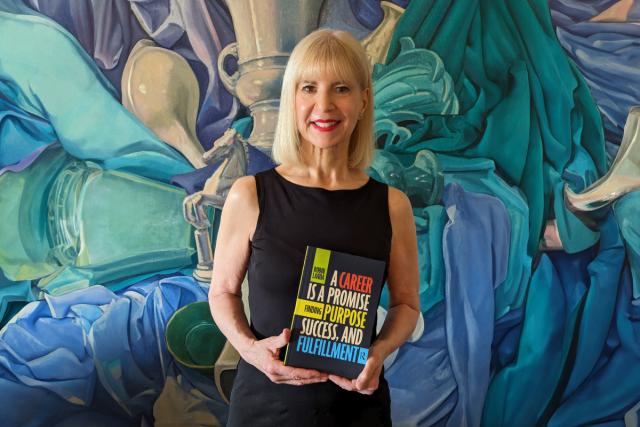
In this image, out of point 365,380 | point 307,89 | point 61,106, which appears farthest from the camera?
point 61,106

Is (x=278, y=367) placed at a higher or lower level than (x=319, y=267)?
lower

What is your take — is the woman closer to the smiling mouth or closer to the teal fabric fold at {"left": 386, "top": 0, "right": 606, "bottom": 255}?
the smiling mouth

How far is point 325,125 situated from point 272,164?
2.06 m

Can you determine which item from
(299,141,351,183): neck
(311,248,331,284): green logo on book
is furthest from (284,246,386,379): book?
(299,141,351,183): neck

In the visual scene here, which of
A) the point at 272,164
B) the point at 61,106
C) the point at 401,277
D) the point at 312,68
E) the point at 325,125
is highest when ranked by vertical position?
the point at 312,68

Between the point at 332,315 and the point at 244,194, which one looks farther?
the point at 244,194

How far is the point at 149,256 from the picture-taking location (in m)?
3.40

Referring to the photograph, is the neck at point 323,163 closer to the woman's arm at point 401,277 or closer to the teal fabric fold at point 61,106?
the woman's arm at point 401,277

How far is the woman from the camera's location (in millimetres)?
1384

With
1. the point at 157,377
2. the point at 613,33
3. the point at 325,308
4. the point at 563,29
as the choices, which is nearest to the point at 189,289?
the point at 157,377

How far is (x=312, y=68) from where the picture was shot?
56.2 inches

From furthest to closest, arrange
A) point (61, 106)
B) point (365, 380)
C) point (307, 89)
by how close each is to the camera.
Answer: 1. point (61, 106)
2. point (307, 89)
3. point (365, 380)

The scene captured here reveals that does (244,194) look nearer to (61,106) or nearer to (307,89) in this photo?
(307,89)

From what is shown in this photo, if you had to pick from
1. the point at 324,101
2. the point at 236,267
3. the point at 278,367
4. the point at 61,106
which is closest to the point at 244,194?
the point at 236,267
